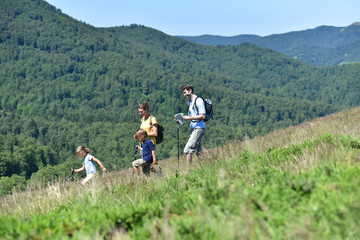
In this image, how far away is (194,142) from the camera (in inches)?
290

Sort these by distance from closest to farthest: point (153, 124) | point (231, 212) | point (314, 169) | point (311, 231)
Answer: point (311, 231) → point (231, 212) → point (314, 169) → point (153, 124)

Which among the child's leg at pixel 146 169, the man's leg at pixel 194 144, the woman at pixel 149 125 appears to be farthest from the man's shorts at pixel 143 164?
the man's leg at pixel 194 144

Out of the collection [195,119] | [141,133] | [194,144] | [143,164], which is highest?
[195,119]

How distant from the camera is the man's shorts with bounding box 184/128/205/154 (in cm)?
727

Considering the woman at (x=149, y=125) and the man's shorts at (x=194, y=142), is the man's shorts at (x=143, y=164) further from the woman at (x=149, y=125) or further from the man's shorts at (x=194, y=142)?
the man's shorts at (x=194, y=142)

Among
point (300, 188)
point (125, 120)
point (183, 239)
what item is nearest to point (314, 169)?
point (300, 188)

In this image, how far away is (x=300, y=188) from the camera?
267 centimetres

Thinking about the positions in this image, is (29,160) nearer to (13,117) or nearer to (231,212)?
(13,117)

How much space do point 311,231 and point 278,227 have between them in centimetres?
25

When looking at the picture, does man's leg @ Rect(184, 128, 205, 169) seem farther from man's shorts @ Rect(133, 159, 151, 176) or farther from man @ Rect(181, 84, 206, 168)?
man's shorts @ Rect(133, 159, 151, 176)

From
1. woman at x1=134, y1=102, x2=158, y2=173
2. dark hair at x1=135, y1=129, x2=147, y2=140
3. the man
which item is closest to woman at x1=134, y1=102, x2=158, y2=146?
woman at x1=134, y1=102, x2=158, y2=173

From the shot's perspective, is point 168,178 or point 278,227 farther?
point 168,178

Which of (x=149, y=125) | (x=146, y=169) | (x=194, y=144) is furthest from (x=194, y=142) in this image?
(x=146, y=169)

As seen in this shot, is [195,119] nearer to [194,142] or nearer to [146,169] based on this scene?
[194,142]
